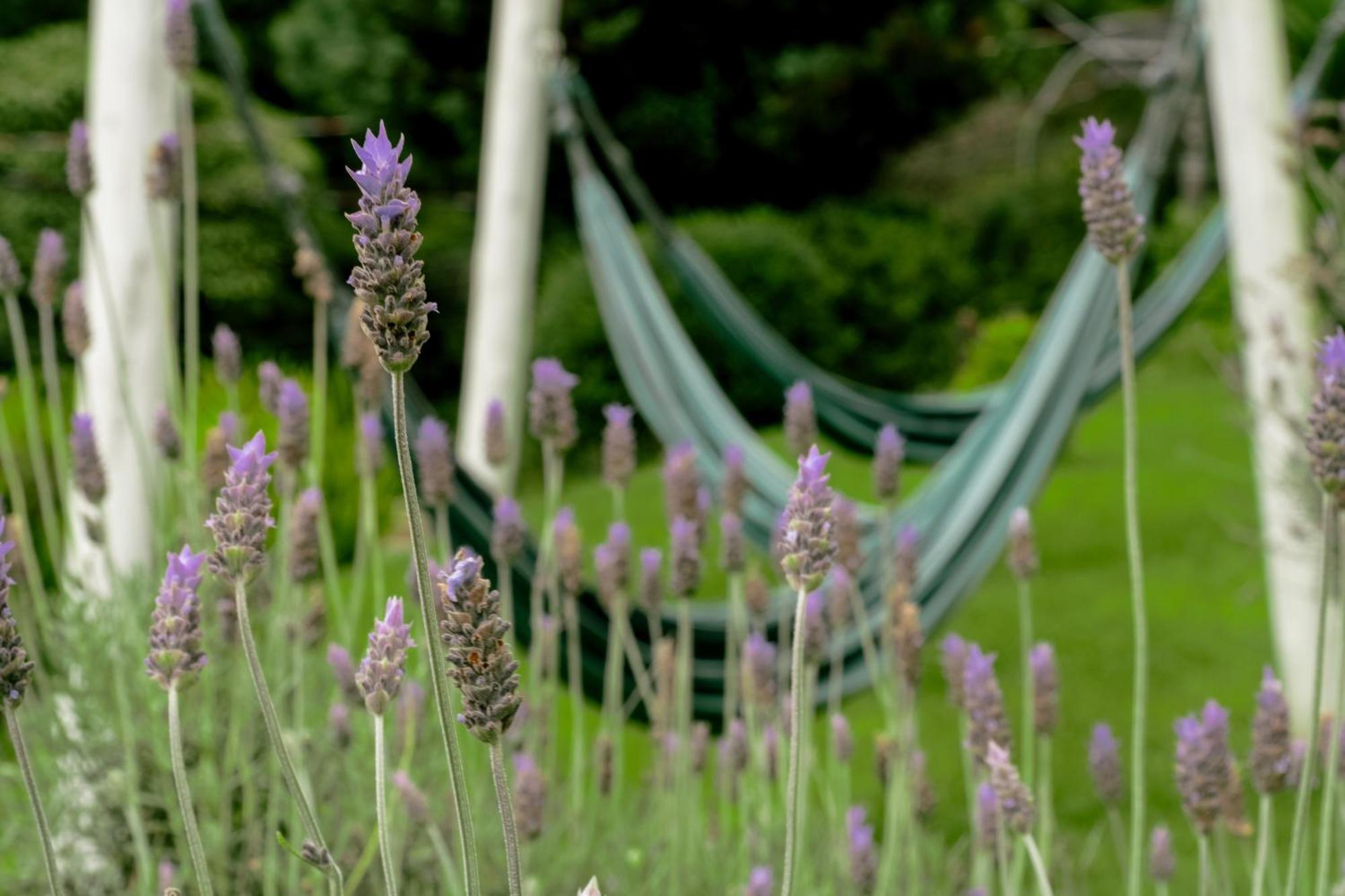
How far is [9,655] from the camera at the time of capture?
0.70m

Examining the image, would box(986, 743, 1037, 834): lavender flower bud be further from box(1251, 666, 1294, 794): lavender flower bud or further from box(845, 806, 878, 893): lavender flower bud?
box(845, 806, 878, 893): lavender flower bud

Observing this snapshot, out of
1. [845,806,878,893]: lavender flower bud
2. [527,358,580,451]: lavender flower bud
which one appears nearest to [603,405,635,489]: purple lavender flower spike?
[527,358,580,451]: lavender flower bud

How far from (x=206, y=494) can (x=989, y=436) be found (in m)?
1.40

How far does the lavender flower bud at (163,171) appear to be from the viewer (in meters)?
1.75

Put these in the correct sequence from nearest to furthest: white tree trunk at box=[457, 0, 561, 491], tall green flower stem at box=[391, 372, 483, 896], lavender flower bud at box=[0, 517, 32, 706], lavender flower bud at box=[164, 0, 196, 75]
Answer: tall green flower stem at box=[391, 372, 483, 896] < lavender flower bud at box=[0, 517, 32, 706] < lavender flower bud at box=[164, 0, 196, 75] < white tree trunk at box=[457, 0, 561, 491]

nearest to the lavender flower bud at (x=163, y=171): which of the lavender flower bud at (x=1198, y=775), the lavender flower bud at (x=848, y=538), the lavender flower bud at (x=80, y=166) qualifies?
the lavender flower bud at (x=80, y=166)

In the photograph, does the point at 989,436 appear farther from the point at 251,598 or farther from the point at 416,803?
the point at 416,803

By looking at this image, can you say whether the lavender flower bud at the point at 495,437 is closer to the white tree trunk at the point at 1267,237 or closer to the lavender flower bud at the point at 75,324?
the lavender flower bud at the point at 75,324

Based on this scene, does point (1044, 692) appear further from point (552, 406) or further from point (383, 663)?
point (383, 663)

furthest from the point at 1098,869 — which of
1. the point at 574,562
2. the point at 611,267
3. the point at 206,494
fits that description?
the point at 206,494

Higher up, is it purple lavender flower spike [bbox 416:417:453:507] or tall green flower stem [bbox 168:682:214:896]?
purple lavender flower spike [bbox 416:417:453:507]

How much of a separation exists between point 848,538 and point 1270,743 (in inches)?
22.6

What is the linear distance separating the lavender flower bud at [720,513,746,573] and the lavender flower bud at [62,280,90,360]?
718 millimetres

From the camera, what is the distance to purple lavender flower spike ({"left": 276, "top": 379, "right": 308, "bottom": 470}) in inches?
59.7
